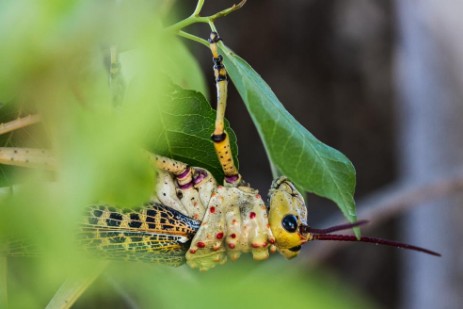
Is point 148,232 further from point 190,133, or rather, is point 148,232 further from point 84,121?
point 84,121

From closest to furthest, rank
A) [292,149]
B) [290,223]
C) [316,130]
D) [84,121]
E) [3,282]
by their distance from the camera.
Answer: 1. [84,121]
2. [292,149]
3. [3,282]
4. [290,223]
5. [316,130]

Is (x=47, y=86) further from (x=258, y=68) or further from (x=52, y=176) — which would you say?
(x=258, y=68)

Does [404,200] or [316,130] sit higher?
[316,130]

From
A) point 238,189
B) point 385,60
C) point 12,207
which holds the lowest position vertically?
point 12,207

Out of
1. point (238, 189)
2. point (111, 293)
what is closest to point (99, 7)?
point (238, 189)

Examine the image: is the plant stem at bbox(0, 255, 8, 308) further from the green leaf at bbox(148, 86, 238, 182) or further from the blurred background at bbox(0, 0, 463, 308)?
the green leaf at bbox(148, 86, 238, 182)

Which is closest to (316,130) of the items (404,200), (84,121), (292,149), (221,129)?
(404,200)

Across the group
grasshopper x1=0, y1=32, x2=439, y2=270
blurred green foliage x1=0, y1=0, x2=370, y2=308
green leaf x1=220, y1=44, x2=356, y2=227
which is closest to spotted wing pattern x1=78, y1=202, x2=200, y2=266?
grasshopper x1=0, y1=32, x2=439, y2=270
